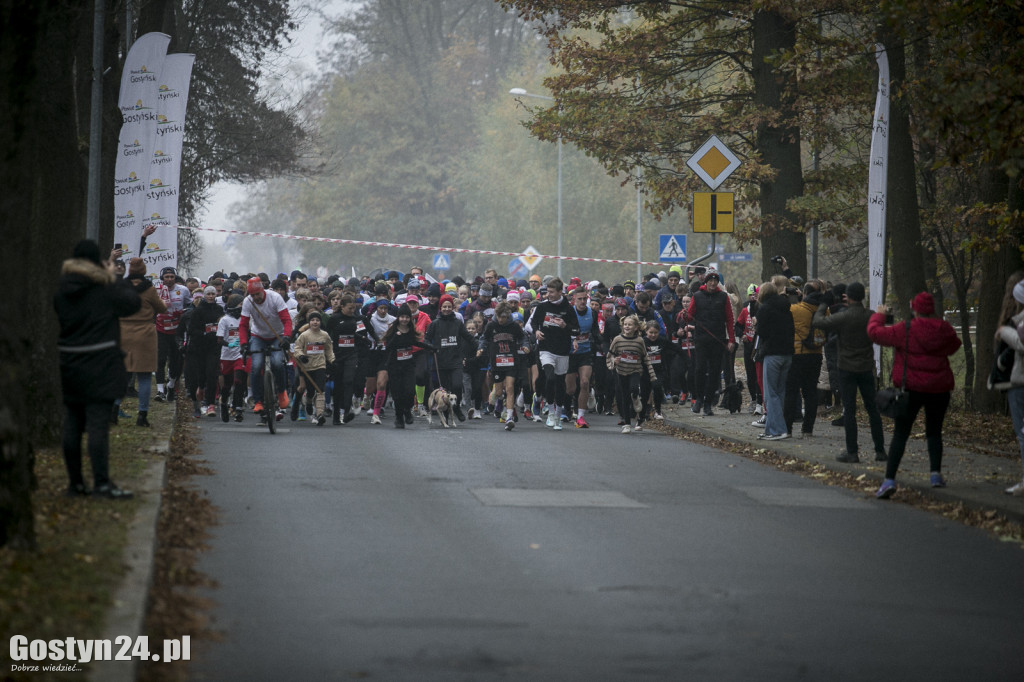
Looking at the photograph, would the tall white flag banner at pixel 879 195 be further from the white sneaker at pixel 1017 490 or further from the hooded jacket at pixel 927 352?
the white sneaker at pixel 1017 490

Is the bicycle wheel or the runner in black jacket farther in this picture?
the runner in black jacket

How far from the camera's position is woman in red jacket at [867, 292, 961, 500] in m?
12.2

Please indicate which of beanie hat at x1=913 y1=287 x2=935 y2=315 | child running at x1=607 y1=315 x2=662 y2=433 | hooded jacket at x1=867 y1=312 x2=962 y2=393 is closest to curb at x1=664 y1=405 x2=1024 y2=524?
hooded jacket at x1=867 y1=312 x2=962 y2=393

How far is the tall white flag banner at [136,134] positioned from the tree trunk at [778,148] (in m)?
9.53

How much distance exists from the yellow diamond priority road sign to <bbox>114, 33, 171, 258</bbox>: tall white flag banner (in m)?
7.63

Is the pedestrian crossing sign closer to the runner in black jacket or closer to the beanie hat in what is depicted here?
the runner in black jacket

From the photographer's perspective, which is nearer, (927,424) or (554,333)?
(927,424)

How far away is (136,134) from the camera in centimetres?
2009

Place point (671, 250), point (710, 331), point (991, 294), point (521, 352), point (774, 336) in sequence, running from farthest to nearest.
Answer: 1. point (671, 250)
2. point (710, 331)
3. point (521, 352)
4. point (991, 294)
5. point (774, 336)

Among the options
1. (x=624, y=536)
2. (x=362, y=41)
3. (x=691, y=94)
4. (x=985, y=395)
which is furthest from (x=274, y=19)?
(x=362, y=41)

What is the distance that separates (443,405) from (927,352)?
8.21 m

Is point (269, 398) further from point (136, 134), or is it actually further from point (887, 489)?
point (887, 489)

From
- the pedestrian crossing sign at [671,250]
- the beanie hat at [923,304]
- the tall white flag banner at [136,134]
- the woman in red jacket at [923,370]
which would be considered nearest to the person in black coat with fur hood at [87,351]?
the woman in red jacket at [923,370]

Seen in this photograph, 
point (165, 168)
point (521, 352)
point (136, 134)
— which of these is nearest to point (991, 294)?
point (521, 352)
